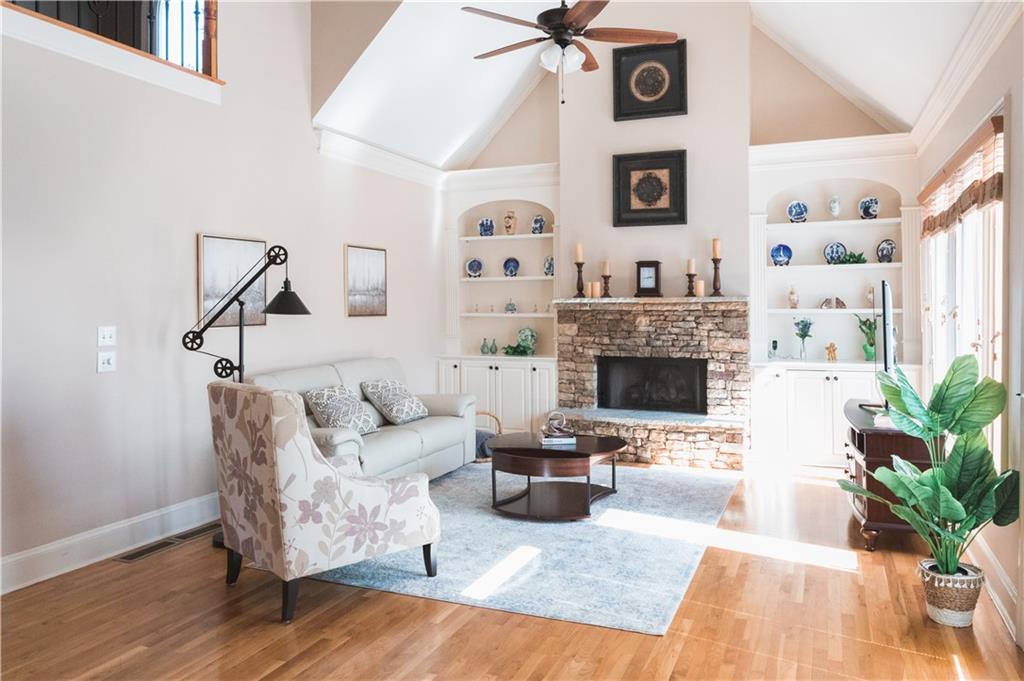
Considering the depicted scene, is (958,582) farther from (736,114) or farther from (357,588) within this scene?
(736,114)

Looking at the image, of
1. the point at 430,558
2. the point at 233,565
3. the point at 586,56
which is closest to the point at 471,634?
the point at 430,558

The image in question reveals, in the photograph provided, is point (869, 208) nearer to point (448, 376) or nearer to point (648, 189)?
point (648, 189)

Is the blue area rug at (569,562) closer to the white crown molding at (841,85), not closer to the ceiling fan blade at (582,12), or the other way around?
the ceiling fan blade at (582,12)

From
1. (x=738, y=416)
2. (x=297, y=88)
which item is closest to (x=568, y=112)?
(x=297, y=88)

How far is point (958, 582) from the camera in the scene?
3107mm

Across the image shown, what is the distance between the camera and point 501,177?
7.65 meters

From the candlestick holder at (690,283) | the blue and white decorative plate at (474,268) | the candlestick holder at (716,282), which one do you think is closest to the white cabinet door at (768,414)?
the candlestick holder at (716,282)

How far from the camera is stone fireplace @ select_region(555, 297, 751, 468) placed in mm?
6434

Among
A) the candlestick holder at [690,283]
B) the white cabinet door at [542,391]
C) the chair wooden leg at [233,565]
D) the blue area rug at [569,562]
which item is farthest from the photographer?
the white cabinet door at [542,391]

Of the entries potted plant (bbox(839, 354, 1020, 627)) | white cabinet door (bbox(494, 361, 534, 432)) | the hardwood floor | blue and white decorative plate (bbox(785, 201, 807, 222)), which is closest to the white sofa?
the hardwood floor

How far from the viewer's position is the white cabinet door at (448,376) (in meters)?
7.68

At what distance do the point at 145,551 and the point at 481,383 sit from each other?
3.92 m

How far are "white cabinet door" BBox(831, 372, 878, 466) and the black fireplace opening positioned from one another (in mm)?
1110

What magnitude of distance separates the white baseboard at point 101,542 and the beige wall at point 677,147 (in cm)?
400
